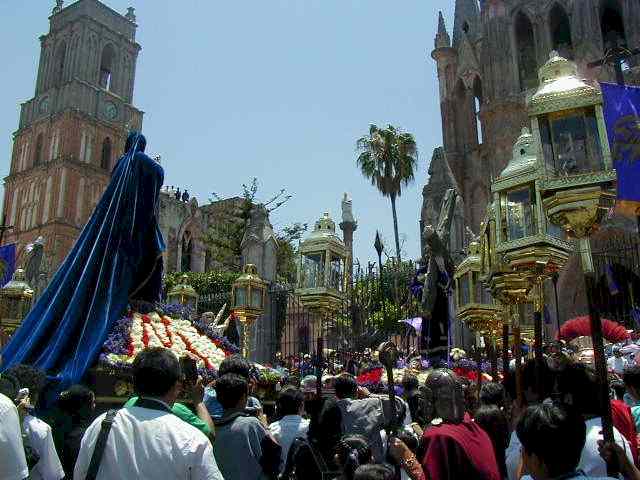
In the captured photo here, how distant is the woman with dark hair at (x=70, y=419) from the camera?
188 inches

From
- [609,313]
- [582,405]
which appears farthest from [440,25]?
[582,405]

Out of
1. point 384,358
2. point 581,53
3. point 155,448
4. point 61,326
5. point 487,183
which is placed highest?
point 581,53

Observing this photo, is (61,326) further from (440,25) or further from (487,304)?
(440,25)

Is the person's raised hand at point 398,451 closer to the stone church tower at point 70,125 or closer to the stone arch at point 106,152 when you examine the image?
the stone church tower at point 70,125

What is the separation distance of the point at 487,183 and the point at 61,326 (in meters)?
23.7

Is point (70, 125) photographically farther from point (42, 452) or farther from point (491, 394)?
point (491, 394)

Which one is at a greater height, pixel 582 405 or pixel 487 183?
pixel 487 183

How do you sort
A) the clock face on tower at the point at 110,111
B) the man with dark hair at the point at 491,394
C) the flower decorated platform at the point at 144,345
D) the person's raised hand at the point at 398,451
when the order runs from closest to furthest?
the person's raised hand at the point at 398,451 → the man with dark hair at the point at 491,394 → the flower decorated platform at the point at 144,345 → the clock face on tower at the point at 110,111

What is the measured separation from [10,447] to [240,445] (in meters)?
1.37

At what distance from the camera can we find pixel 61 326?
716cm

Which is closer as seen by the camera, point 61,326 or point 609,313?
point 61,326

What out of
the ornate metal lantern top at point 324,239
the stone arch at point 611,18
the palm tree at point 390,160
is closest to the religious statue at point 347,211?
the palm tree at point 390,160

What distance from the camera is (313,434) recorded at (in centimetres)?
448

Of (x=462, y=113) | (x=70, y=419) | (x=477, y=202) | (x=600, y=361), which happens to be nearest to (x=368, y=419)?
(x=600, y=361)
